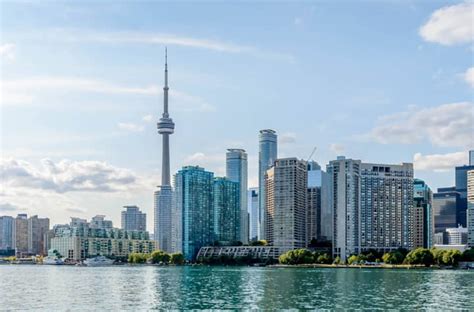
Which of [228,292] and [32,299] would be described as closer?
[32,299]

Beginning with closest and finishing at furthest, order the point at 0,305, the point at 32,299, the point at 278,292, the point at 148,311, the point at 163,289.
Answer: the point at 148,311 < the point at 0,305 < the point at 32,299 < the point at 278,292 < the point at 163,289

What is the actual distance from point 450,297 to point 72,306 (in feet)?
135

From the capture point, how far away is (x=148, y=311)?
232ft

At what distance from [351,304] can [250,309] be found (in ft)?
37.8

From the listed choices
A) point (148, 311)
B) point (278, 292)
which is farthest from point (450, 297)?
point (148, 311)

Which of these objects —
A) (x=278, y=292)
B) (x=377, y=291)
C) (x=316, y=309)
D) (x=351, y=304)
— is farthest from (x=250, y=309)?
(x=377, y=291)

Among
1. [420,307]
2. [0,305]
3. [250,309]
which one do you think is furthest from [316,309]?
[0,305]

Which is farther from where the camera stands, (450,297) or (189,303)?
(450,297)

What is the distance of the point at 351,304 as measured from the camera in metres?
77.1

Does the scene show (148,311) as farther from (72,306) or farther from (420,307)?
(420,307)

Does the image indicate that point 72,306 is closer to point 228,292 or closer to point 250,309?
point 250,309

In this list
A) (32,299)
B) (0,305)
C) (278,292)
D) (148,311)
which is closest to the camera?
(148,311)

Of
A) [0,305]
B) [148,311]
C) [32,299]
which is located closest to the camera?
[148,311]

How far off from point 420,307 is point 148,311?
84.2ft
